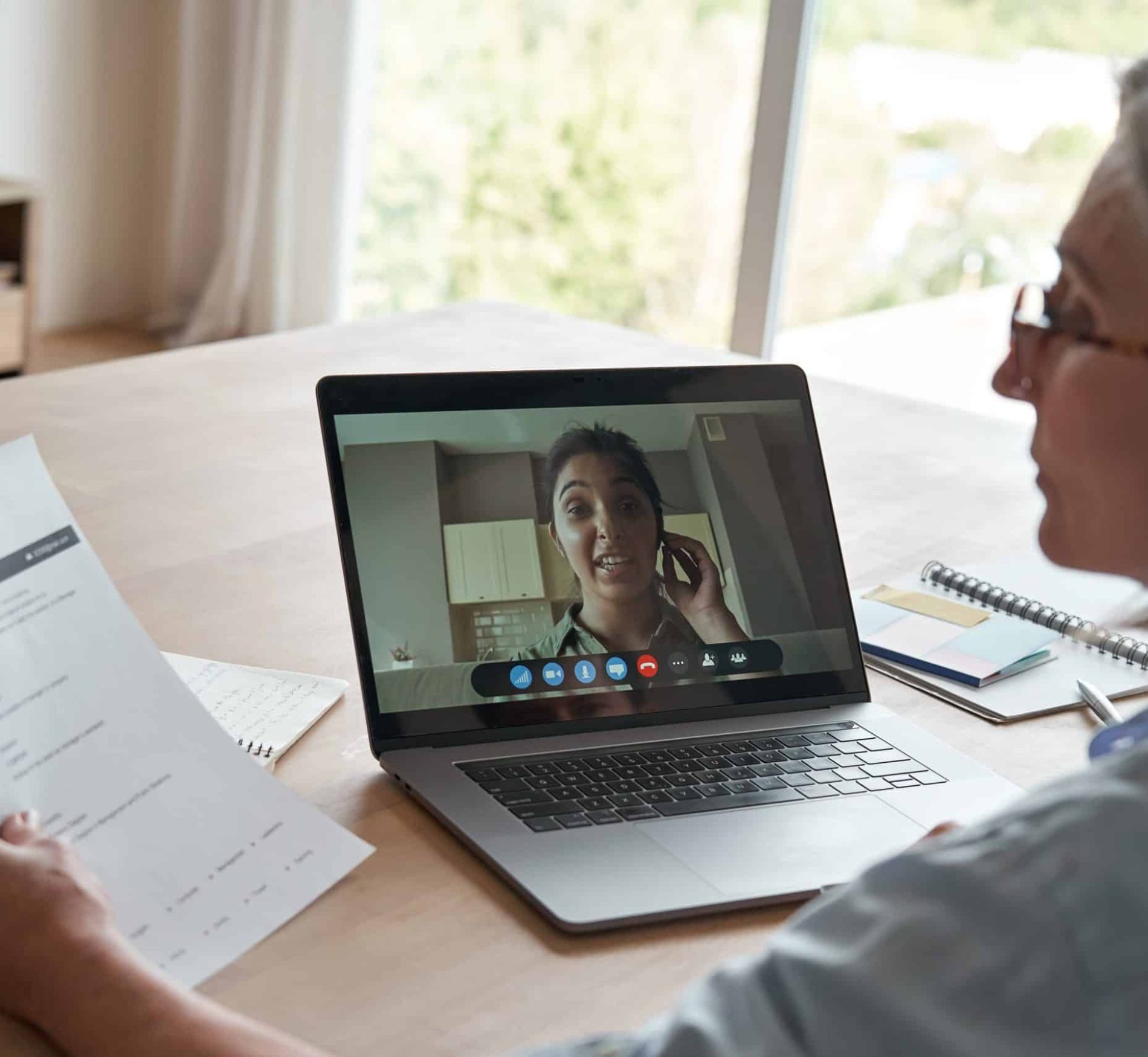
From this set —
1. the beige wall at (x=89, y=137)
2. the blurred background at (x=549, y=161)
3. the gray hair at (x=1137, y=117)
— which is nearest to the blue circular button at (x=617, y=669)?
the gray hair at (x=1137, y=117)

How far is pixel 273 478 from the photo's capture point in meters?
1.42

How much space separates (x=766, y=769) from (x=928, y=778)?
11cm

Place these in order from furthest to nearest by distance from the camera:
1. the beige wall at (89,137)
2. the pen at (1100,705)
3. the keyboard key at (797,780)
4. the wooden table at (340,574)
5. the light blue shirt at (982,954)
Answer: the beige wall at (89,137)
the pen at (1100,705)
the keyboard key at (797,780)
the wooden table at (340,574)
the light blue shirt at (982,954)

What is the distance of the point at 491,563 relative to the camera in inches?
36.8

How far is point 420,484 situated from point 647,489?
0.16 meters

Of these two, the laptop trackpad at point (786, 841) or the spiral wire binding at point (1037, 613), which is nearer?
the laptop trackpad at point (786, 841)

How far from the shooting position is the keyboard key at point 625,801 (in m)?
0.85

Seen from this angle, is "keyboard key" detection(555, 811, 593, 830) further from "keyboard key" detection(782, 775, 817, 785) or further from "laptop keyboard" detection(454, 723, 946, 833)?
"keyboard key" detection(782, 775, 817, 785)

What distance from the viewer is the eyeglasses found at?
0.60 meters

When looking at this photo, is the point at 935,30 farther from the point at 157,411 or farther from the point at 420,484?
the point at 420,484

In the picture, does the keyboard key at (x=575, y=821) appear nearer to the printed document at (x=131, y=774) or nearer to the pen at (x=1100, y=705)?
the printed document at (x=131, y=774)

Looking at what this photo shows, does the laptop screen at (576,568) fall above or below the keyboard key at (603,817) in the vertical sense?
above

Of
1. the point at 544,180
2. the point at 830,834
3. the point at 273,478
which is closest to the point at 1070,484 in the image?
the point at 830,834

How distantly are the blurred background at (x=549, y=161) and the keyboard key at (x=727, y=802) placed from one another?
2.51 meters
